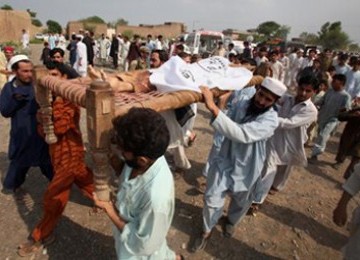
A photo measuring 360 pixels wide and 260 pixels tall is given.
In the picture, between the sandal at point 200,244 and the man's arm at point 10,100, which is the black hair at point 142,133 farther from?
the man's arm at point 10,100

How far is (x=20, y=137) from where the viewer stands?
3.12 metres

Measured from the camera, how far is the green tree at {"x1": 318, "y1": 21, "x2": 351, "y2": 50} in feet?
155

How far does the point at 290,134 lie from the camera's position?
11.2 feet

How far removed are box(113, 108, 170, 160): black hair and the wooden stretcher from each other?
0.34 ft

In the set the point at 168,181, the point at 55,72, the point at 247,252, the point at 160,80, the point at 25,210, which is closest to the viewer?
the point at 168,181

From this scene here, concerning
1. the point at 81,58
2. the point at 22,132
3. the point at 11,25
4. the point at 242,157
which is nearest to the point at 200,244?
the point at 242,157

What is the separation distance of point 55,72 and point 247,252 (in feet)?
→ 8.53

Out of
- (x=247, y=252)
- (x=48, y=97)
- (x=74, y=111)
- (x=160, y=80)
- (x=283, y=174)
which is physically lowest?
(x=247, y=252)

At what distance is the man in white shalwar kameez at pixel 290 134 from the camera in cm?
320

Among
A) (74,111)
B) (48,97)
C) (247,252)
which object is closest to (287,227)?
(247,252)

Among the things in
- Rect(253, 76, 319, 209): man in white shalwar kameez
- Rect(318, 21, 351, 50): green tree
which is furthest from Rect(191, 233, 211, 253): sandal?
Rect(318, 21, 351, 50): green tree

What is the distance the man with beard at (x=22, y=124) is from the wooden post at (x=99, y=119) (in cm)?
174

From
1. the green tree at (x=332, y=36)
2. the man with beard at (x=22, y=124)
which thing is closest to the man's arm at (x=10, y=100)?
the man with beard at (x=22, y=124)

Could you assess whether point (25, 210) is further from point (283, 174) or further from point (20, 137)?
point (283, 174)
